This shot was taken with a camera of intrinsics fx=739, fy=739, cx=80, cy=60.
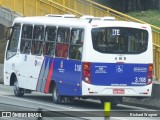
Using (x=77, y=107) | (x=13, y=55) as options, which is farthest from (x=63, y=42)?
(x=13, y=55)

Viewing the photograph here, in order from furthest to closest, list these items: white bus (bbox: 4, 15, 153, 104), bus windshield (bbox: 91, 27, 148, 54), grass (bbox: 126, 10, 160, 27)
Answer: grass (bbox: 126, 10, 160, 27), bus windshield (bbox: 91, 27, 148, 54), white bus (bbox: 4, 15, 153, 104)

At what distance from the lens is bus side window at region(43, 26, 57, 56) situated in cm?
2408

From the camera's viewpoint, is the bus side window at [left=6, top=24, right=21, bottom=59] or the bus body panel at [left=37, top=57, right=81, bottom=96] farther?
the bus side window at [left=6, top=24, right=21, bottom=59]

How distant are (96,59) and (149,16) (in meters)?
18.0

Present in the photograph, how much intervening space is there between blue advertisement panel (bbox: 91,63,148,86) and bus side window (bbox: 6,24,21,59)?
5.48 metres

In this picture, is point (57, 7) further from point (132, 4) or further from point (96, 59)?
point (96, 59)

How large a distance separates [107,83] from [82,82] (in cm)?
77

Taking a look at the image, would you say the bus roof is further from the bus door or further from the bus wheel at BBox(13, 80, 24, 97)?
the bus wheel at BBox(13, 80, 24, 97)

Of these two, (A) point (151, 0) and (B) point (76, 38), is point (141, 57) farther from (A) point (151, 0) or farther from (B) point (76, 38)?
(A) point (151, 0)

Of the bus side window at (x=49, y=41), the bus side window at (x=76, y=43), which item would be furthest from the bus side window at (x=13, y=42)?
the bus side window at (x=76, y=43)

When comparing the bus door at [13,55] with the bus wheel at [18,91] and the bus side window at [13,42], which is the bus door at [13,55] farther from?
the bus wheel at [18,91]

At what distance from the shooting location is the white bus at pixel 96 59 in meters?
22.1

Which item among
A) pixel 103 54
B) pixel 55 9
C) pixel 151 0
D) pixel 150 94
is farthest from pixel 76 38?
pixel 151 0

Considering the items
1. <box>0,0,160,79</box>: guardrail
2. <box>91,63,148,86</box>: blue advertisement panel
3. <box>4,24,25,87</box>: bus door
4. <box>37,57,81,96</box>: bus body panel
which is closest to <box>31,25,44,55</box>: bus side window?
<box>37,57,81,96</box>: bus body panel
